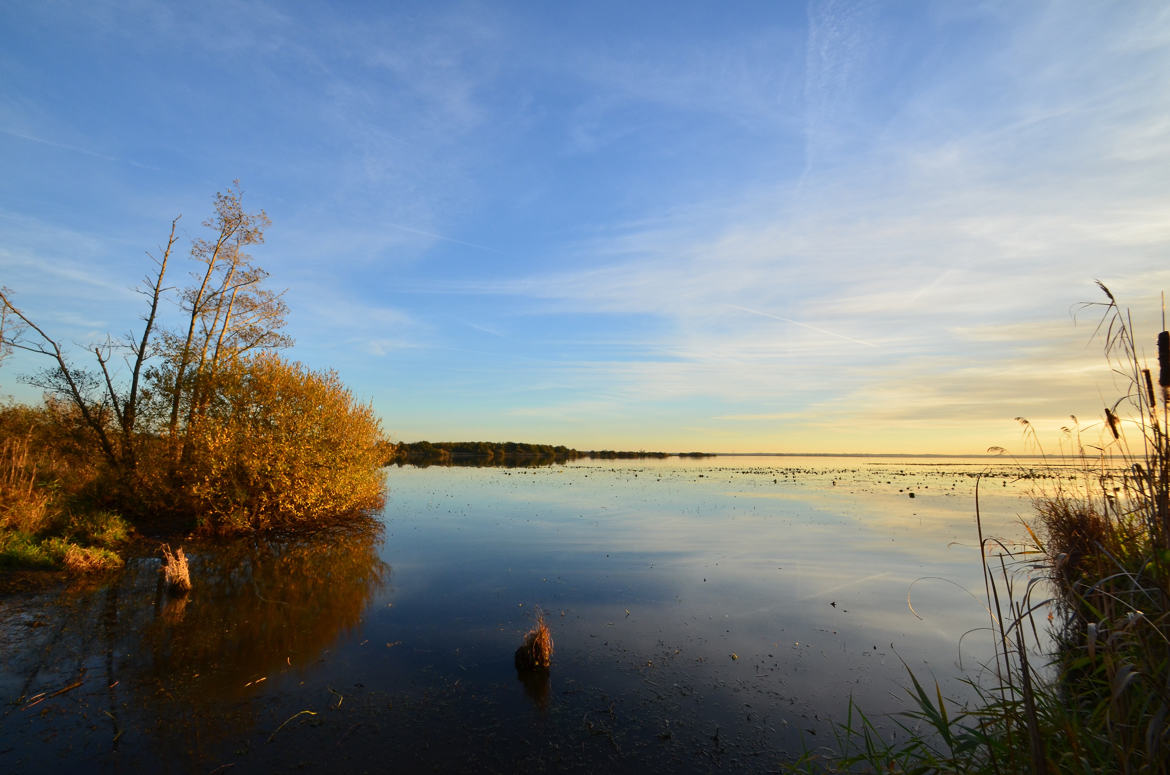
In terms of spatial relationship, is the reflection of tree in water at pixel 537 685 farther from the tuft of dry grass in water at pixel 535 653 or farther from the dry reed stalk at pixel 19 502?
the dry reed stalk at pixel 19 502

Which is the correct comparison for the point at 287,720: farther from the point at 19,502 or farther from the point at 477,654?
the point at 19,502

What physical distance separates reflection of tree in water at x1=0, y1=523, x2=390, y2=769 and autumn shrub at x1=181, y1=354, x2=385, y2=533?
151 inches

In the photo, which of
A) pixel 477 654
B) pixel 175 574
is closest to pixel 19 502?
pixel 175 574

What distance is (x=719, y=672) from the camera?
9758 mm

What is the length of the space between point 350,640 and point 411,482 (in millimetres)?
40096

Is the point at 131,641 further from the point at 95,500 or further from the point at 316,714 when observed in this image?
the point at 95,500

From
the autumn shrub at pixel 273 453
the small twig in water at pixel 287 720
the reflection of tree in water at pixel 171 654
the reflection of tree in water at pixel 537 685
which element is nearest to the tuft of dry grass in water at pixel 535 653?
the reflection of tree in water at pixel 537 685

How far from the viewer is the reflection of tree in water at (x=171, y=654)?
734cm

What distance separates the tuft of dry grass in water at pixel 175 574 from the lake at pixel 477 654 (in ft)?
1.44

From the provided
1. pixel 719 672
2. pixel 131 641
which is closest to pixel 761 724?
pixel 719 672

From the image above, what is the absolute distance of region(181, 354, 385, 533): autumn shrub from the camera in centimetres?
2028

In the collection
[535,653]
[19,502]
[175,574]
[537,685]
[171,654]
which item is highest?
[19,502]

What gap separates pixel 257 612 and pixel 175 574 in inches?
110

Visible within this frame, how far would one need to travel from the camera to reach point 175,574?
44.5 feet
